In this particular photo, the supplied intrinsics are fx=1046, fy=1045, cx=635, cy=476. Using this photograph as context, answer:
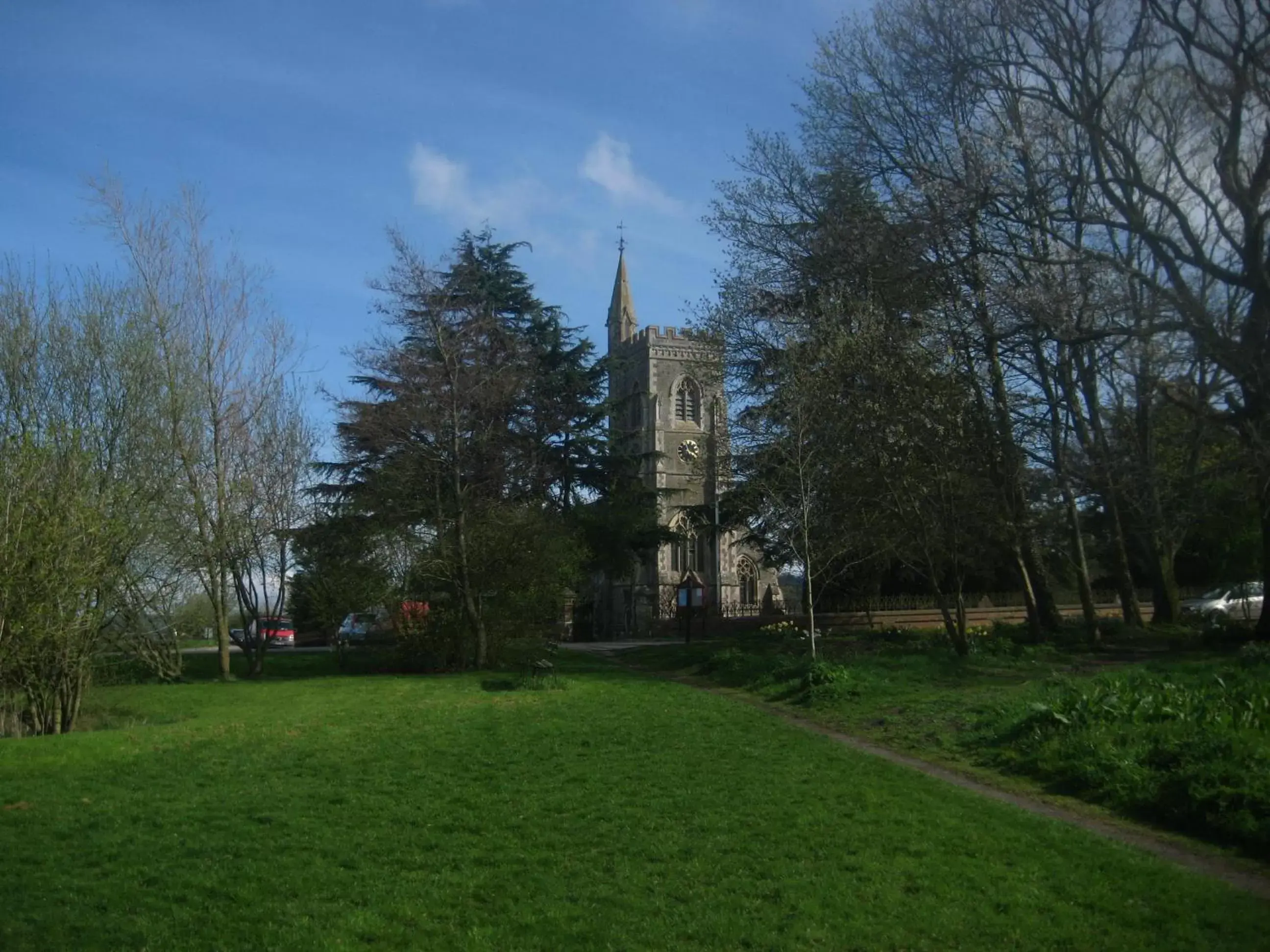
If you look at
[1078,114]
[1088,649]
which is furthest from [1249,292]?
[1088,649]

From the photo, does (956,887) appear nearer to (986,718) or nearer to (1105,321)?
(986,718)

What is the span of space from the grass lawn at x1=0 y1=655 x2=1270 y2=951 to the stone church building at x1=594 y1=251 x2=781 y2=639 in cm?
2615

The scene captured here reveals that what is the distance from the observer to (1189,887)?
6.36m

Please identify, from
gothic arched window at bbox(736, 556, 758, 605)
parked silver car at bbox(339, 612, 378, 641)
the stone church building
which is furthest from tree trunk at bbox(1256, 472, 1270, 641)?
gothic arched window at bbox(736, 556, 758, 605)

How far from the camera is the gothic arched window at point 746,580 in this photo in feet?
188

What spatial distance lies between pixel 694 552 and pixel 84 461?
1795 inches

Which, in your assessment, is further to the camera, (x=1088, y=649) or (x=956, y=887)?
(x=1088, y=649)

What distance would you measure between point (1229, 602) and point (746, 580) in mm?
30624

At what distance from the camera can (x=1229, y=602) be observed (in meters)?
29.2

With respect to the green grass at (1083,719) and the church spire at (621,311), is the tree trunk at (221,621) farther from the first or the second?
the church spire at (621,311)

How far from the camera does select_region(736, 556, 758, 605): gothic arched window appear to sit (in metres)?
57.2

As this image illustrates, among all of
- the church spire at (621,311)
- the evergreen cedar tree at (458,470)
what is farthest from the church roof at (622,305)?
the evergreen cedar tree at (458,470)

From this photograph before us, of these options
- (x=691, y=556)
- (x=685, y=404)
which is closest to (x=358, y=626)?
(x=691, y=556)

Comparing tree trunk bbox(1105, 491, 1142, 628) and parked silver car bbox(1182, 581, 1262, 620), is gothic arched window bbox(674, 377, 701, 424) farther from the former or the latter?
tree trunk bbox(1105, 491, 1142, 628)
